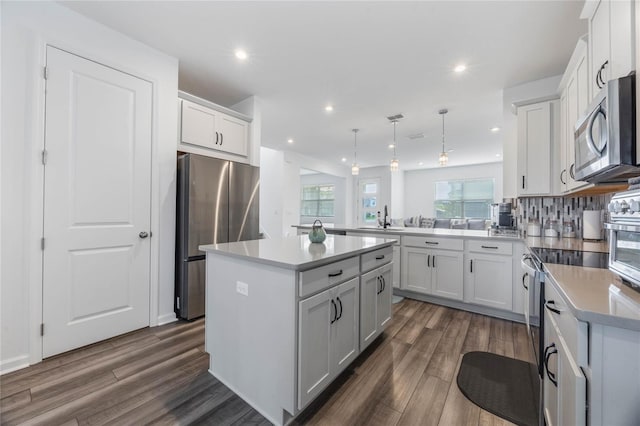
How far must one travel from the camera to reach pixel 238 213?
3.11m

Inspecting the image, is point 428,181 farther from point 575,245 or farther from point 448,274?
point 575,245

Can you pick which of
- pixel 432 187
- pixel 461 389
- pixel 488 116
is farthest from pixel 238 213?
pixel 432 187

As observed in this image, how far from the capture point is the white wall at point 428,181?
8.26 metres

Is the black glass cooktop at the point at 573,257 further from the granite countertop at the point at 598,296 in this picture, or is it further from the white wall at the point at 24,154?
the white wall at the point at 24,154

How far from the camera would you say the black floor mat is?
4.93ft

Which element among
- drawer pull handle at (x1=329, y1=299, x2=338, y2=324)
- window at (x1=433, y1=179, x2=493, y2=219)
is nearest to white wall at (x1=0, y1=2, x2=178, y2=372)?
drawer pull handle at (x1=329, y1=299, x2=338, y2=324)

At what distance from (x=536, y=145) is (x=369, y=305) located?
8.10ft

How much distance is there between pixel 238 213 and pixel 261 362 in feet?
6.39

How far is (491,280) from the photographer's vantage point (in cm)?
286

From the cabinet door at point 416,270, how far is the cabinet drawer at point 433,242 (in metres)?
0.07

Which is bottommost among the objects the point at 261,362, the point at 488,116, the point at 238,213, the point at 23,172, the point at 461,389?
the point at 461,389

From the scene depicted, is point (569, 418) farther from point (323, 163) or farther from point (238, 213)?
point (323, 163)

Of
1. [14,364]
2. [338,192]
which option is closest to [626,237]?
[14,364]

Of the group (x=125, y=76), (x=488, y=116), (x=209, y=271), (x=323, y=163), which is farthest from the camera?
(x=323, y=163)
